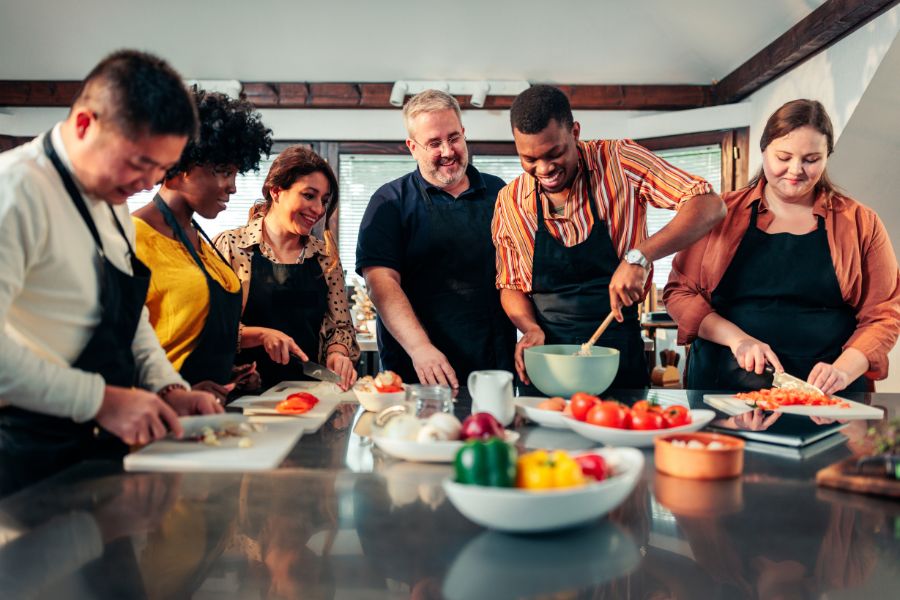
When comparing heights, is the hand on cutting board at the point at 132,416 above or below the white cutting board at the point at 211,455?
above

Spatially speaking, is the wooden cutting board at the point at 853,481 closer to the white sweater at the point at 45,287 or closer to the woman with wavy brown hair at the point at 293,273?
the white sweater at the point at 45,287

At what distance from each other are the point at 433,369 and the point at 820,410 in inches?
40.3

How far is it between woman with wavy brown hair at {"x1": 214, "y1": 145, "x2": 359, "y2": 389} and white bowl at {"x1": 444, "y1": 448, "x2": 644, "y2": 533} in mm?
1654

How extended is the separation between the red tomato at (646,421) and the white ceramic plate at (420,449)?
0.37m

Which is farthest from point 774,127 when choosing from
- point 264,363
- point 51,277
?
point 51,277

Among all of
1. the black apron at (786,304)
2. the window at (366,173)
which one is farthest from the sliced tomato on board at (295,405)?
the window at (366,173)

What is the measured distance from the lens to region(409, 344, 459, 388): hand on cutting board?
7.19ft

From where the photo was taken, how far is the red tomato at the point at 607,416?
4.92ft

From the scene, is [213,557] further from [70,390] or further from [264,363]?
[264,363]

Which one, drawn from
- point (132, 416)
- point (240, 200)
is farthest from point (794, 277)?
point (240, 200)

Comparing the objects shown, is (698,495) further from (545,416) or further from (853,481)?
(545,416)

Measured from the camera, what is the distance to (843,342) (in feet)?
7.48

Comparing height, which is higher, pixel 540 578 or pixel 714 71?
pixel 714 71

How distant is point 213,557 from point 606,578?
492mm
